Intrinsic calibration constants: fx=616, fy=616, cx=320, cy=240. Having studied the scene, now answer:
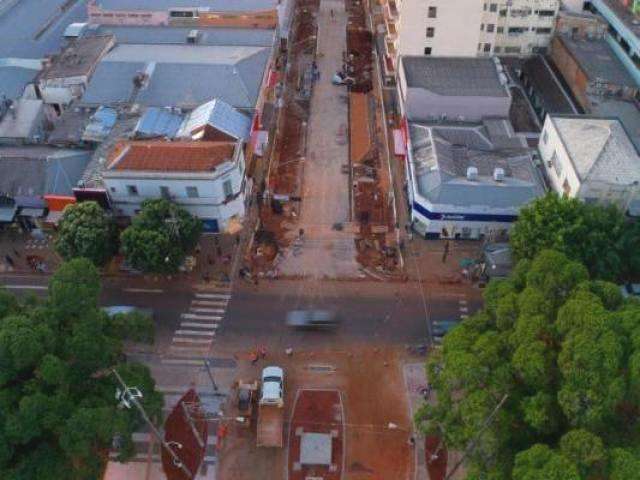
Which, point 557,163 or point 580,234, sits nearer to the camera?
point 580,234

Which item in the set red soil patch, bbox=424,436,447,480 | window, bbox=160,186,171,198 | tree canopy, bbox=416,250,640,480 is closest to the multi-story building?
tree canopy, bbox=416,250,640,480

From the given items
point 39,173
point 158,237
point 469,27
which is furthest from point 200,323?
point 469,27

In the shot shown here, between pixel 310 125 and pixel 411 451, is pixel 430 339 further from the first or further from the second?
pixel 310 125

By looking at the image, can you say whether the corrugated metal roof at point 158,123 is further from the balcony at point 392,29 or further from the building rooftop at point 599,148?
the building rooftop at point 599,148

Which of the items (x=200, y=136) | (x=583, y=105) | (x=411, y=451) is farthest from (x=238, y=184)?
(x=583, y=105)

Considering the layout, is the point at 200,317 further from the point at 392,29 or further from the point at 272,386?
the point at 392,29

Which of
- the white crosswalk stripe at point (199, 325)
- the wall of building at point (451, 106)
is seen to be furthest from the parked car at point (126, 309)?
the wall of building at point (451, 106)

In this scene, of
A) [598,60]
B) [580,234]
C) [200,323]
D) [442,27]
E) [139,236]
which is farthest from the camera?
[598,60]
